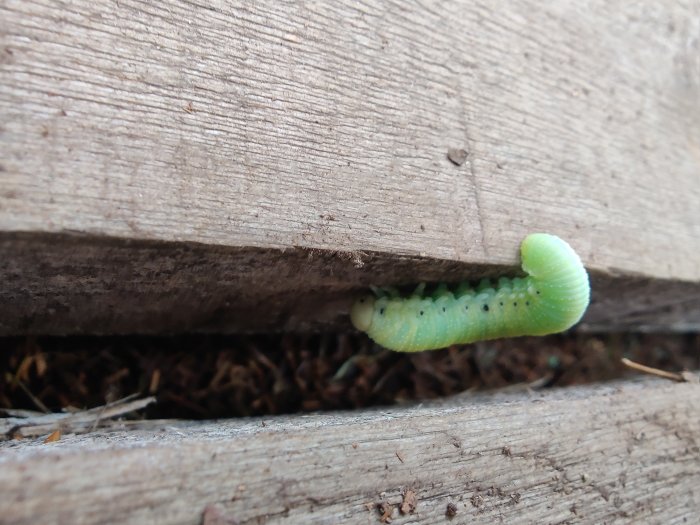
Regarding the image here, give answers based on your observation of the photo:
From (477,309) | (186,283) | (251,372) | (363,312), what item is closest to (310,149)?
(186,283)

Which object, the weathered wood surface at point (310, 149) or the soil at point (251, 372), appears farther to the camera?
the soil at point (251, 372)

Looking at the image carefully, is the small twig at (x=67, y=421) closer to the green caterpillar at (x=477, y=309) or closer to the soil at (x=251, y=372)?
the soil at (x=251, y=372)

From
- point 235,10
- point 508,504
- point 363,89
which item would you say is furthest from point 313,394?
point 235,10

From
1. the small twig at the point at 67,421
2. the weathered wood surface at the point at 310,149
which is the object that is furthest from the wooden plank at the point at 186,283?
the small twig at the point at 67,421

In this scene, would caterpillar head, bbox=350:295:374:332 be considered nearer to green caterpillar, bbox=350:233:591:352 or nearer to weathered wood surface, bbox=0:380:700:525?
green caterpillar, bbox=350:233:591:352

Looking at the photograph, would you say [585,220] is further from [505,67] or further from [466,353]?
[466,353]

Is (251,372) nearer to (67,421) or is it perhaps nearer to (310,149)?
(67,421)
